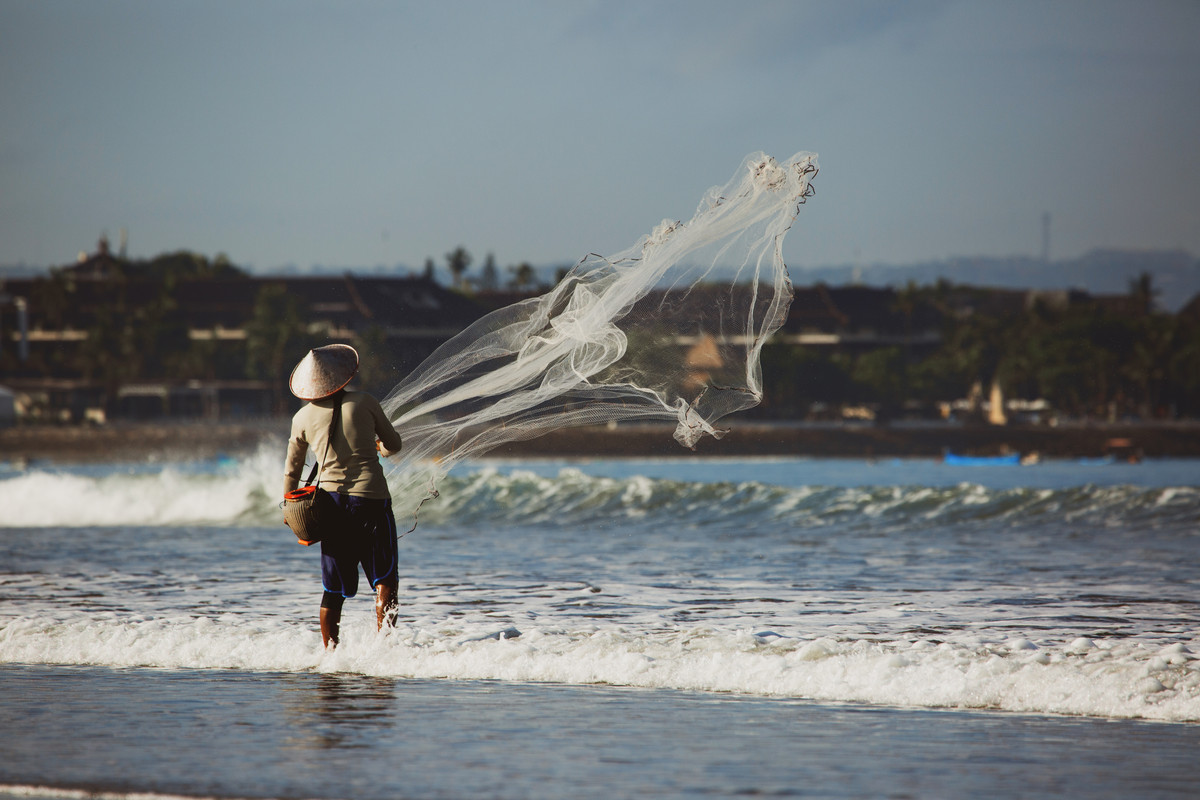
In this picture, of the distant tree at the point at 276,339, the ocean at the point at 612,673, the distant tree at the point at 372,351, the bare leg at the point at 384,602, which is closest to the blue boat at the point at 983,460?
the distant tree at the point at 372,351

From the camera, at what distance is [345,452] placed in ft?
22.4

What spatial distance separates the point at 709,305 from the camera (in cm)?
859

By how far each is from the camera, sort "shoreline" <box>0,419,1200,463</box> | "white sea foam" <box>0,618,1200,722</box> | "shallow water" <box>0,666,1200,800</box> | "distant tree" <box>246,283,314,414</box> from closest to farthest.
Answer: "shallow water" <box>0,666,1200,800</box> → "white sea foam" <box>0,618,1200,722</box> → "shoreline" <box>0,419,1200,463</box> → "distant tree" <box>246,283,314,414</box>

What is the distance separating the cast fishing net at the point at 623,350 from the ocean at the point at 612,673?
137cm

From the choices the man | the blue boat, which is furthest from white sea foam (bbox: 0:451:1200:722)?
the blue boat

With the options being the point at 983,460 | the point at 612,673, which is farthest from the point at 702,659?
the point at 983,460

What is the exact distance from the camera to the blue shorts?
682 cm

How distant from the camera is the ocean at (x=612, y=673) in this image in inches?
183

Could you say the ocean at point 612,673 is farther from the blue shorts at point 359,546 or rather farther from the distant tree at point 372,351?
the distant tree at point 372,351

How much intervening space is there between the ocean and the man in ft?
2.05

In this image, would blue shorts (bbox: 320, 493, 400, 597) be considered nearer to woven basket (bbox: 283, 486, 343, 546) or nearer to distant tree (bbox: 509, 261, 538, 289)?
woven basket (bbox: 283, 486, 343, 546)

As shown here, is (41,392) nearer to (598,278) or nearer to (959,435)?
(959,435)

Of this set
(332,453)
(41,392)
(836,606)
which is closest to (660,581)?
(836,606)

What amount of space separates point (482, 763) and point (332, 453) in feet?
8.46
